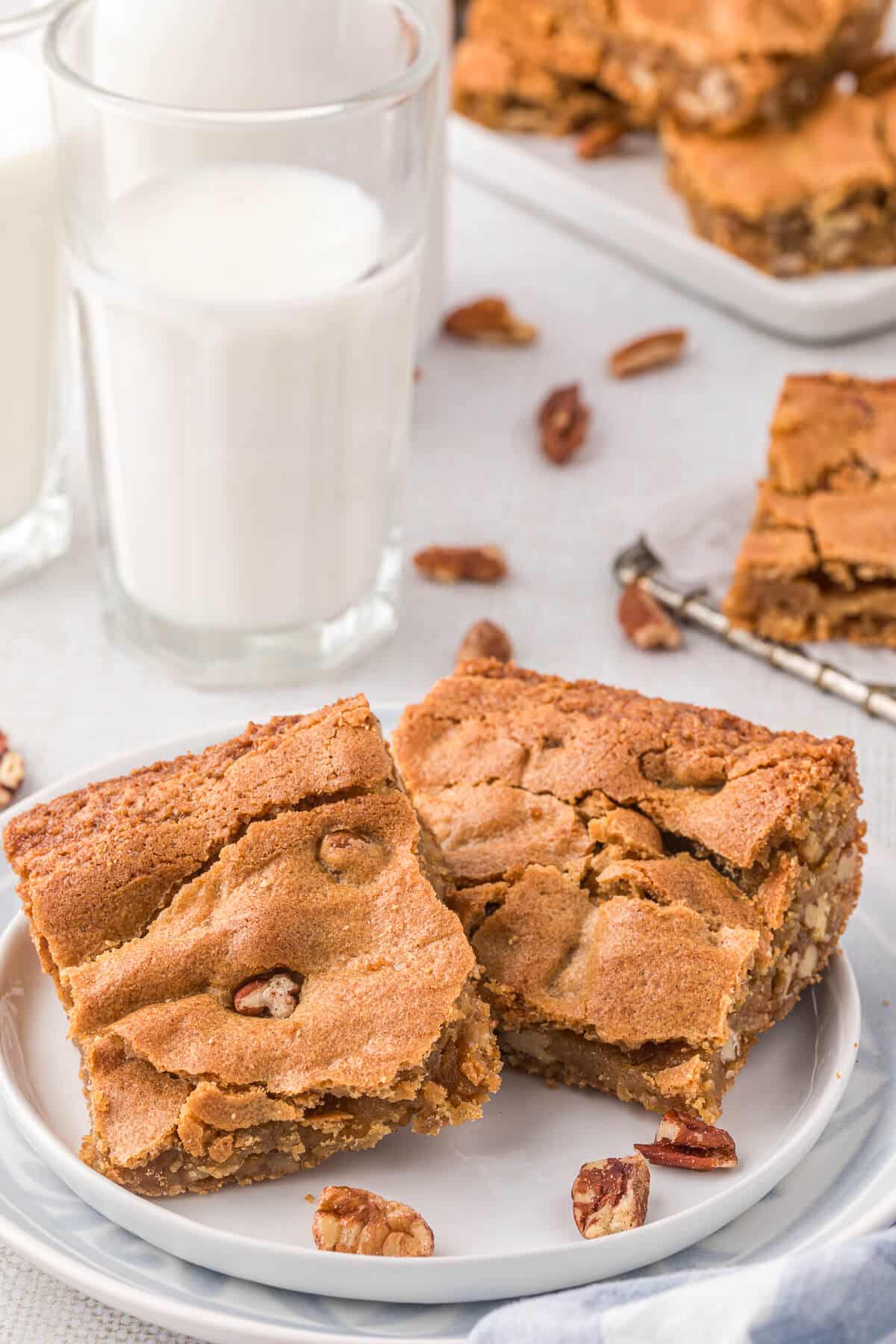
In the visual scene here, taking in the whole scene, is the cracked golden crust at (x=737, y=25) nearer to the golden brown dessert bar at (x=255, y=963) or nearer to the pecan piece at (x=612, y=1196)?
the golden brown dessert bar at (x=255, y=963)

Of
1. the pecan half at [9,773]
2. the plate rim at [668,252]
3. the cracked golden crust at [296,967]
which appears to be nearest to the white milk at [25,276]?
the pecan half at [9,773]

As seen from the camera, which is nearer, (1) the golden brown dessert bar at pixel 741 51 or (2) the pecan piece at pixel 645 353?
(2) the pecan piece at pixel 645 353

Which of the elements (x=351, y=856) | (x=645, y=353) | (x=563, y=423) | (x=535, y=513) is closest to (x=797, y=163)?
(x=645, y=353)

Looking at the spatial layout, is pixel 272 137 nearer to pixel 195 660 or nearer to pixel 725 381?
pixel 195 660

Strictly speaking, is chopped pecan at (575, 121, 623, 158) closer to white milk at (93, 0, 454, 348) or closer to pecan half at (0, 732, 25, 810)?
white milk at (93, 0, 454, 348)

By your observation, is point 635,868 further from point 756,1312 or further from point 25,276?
point 25,276

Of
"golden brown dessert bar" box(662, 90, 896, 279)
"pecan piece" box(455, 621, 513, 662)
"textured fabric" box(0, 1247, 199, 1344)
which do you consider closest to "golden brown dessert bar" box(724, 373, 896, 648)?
"pecan piece" box(455, 621, 513, 662)
